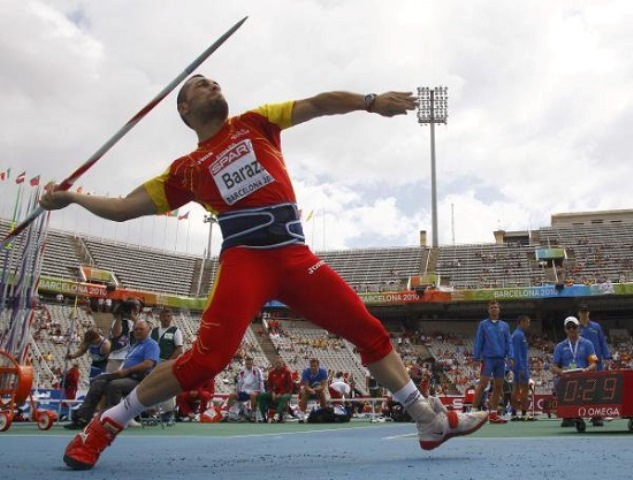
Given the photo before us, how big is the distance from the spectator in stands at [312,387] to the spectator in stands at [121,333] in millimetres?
4741

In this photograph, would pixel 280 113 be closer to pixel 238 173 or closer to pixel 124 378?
pixel 238 173

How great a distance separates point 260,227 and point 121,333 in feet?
21.1

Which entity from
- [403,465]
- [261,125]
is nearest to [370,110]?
[261,125]

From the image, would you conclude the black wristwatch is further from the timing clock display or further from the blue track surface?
the timing clock display

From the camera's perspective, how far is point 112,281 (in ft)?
145

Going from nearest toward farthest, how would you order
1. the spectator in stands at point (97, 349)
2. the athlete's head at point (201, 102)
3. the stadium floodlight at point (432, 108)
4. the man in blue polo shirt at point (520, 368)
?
the athlete's head at point (201, 102), the spectator in stands at point (97, 349), the man in blue polo shirt at point (520, 368), the stadium floodlight at point (432, 108)

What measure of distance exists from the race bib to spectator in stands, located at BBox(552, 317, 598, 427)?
21.0ft

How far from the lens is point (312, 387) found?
1361cm

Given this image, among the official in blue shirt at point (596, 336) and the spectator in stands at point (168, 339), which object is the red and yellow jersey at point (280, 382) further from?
the official in blue shirt at point (596, 336)

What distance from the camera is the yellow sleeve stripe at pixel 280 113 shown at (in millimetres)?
3467

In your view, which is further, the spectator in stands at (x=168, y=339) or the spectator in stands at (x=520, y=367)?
the spectator in stands at (x=520, y=367)

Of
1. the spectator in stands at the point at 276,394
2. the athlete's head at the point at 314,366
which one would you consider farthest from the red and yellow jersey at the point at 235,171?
the spectator in stands at the point at 276,394

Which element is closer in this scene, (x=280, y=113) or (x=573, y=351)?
(x=280, y=113)

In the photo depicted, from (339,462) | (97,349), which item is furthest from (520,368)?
(339,462)
